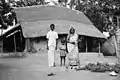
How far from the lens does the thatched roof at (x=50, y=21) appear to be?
21.9m

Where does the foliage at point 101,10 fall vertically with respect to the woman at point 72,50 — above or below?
above

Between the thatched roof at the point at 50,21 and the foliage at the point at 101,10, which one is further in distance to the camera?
the foliage at the point at 101,10

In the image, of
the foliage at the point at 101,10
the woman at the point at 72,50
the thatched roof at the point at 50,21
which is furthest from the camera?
the foliage at the point at 101,10

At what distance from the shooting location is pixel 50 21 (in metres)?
24.5

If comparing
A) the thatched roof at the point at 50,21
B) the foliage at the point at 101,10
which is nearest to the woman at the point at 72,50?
the thatched roof at the point at 50,21

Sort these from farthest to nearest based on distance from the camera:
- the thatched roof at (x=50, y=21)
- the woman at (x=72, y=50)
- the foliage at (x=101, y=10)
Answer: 1. the foliage at (x=101, y=10)
2. the thatched roof at (x=50, y=21)
3. the woman at (x=72, y=50)

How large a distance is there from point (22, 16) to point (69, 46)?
52.9 ft

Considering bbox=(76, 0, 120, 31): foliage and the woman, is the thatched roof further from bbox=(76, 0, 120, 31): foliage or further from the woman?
the woman

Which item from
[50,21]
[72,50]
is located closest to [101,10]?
[50,21]

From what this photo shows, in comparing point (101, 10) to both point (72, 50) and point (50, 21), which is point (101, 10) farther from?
point (72, 50)

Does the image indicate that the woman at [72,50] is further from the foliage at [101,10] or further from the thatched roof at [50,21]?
the foliage at [101,10]

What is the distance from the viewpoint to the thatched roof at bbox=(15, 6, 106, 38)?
21906 mm

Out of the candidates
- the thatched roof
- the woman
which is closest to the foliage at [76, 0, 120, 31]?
the thatched roof

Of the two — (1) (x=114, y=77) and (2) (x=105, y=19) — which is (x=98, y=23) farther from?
(1) (x=114, y=77)
